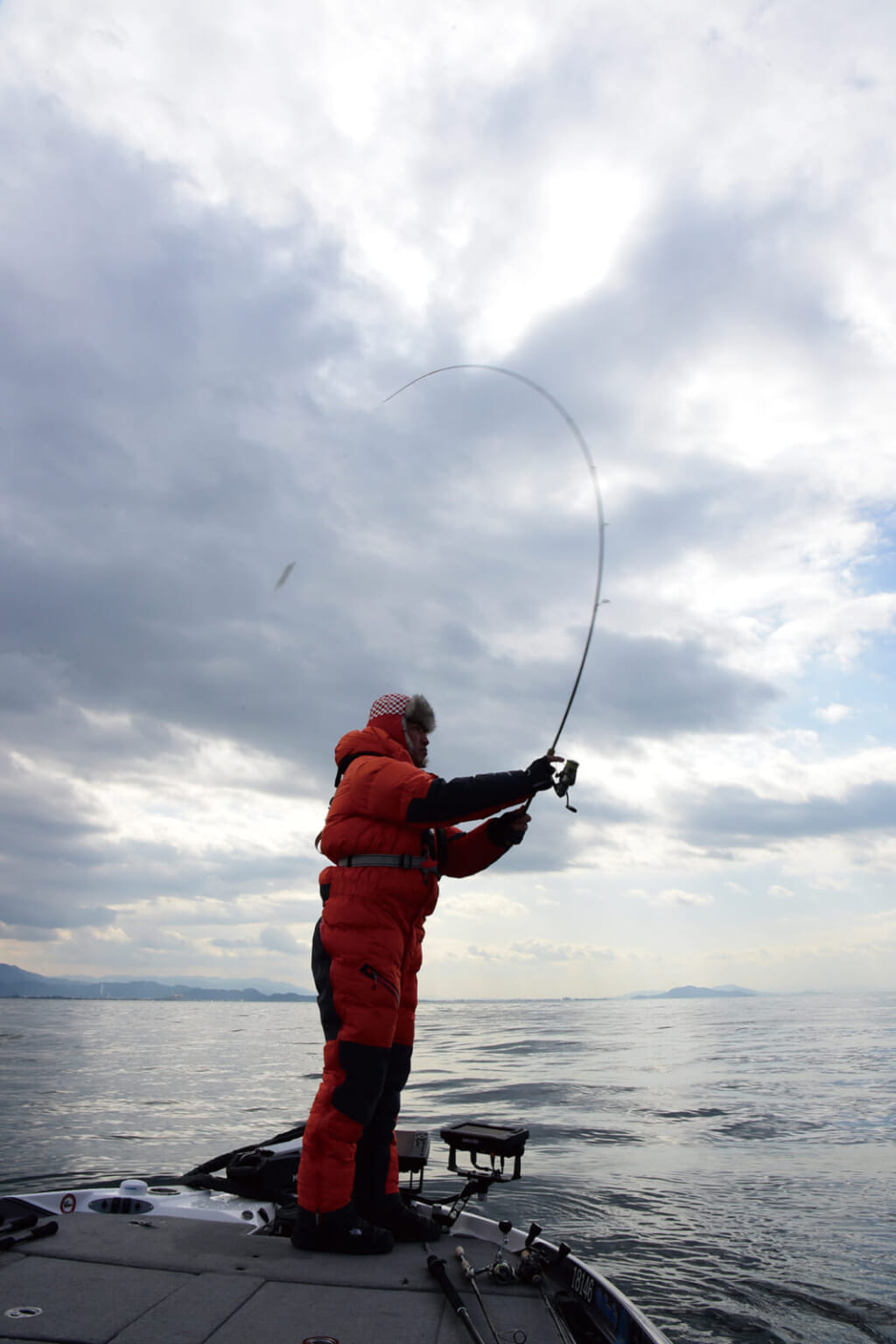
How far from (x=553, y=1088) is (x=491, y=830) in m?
12.9

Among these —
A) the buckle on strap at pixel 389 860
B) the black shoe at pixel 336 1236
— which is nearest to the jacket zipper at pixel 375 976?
the buckle on strap at pixel 389 860

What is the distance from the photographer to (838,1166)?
27.4 feet

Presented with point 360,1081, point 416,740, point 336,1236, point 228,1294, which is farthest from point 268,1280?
point 416,740

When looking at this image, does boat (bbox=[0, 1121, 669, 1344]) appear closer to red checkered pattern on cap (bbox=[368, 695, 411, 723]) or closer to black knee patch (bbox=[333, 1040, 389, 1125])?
black knee patch (bbox=[333, 1040, 389, 1125])

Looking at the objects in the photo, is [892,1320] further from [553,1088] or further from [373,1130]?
[553,1088]

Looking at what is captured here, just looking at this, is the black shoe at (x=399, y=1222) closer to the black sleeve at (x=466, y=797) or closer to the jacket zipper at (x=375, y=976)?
the jacket zipper at (x=375, y=976)

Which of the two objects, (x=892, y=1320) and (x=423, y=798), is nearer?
(x=423, y=798)

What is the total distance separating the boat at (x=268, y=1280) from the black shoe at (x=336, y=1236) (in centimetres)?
6

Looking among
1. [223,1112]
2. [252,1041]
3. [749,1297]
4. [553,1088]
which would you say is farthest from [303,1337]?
[252,1041]

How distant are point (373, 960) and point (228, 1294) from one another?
1268 millimetres

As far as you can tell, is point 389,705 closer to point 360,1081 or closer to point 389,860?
point 389,860

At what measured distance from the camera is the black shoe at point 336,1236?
3.55 meters

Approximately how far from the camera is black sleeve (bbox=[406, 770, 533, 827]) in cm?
383

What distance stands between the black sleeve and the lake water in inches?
109
